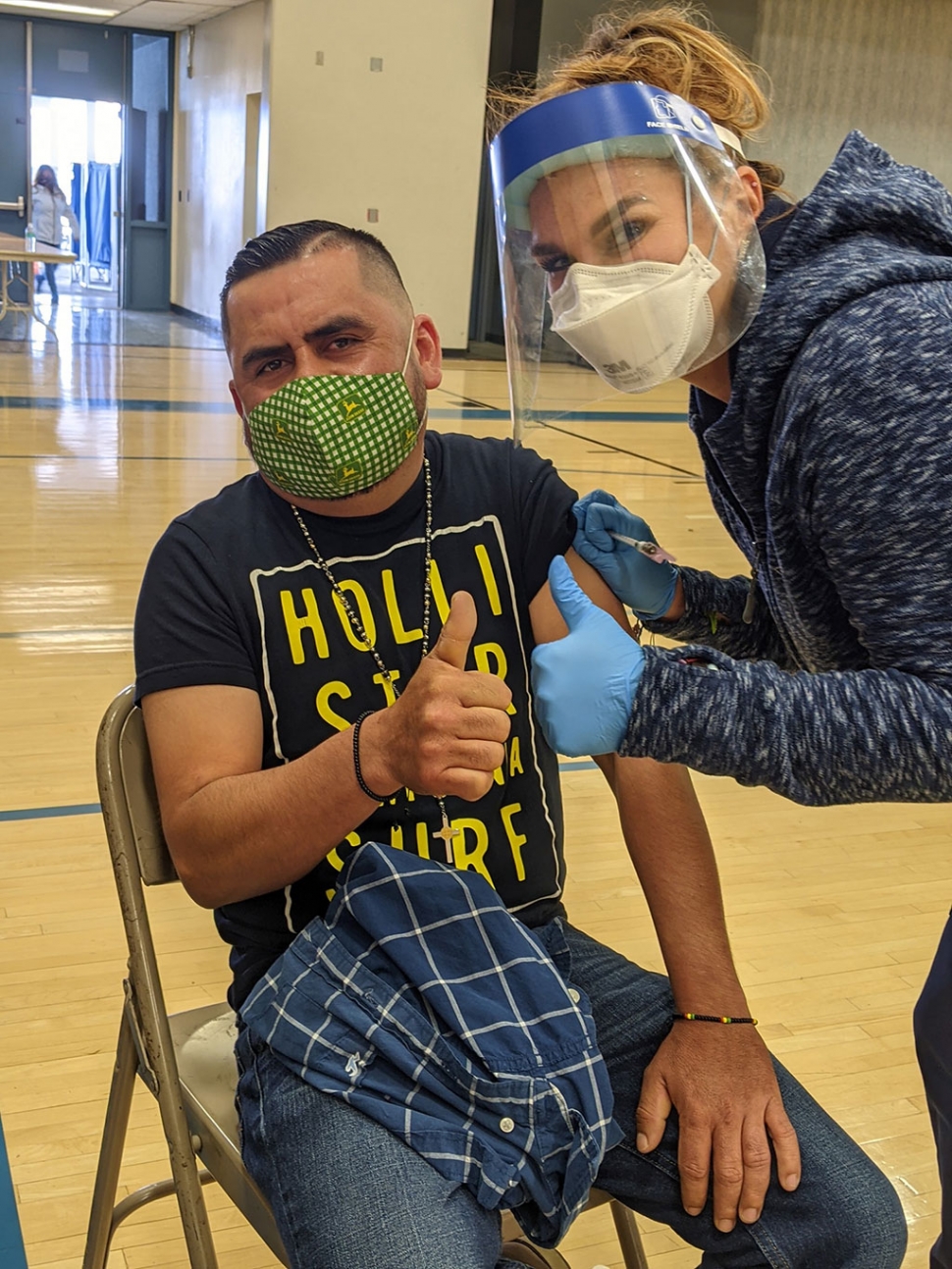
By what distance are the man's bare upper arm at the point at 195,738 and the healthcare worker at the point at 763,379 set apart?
1.17ft

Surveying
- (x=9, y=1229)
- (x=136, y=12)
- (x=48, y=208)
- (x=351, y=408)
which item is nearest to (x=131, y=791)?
(x=351, y=408)

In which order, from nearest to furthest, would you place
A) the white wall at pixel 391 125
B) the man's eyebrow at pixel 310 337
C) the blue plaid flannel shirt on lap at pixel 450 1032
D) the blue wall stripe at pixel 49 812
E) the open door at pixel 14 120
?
1. the blue plaid flannel shirt on lap at pixel 450 1032
2. the man's eyebrow at pixel 310 337
3. the blue wall stripe at pixel 49 812
4. the white wall at pixel 391 125
5. the open door at pixel 14 120

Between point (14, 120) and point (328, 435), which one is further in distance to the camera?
point (14, 120)

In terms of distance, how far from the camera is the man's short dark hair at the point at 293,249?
1.48 m

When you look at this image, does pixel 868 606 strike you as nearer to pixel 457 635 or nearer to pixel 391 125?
pixel 457 635

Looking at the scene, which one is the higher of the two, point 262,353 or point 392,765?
point 262,353

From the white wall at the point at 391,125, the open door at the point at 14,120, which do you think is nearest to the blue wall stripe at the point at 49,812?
the white wall at the point at 391,125

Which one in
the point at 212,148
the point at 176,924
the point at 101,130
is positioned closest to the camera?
the point at 176,924

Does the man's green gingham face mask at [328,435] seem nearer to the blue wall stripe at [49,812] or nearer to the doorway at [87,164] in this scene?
the blue wall stripe at [49,812]

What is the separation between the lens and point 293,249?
4.88 feet

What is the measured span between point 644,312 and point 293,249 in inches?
19.2

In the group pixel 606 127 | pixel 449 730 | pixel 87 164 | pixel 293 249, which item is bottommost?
pixel 87 164

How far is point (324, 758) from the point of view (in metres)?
1.22

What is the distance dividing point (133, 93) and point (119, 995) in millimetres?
17159
